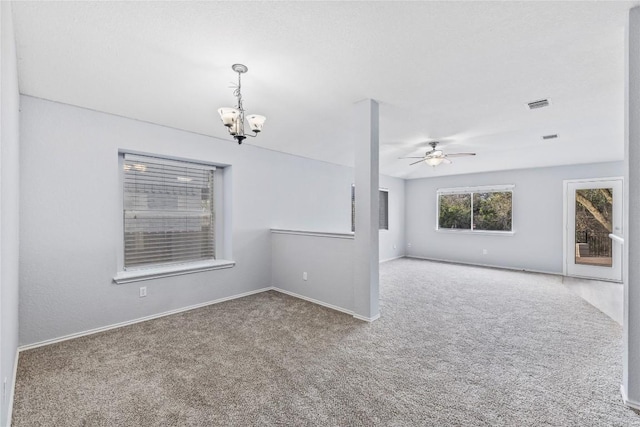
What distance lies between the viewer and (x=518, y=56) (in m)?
2.33

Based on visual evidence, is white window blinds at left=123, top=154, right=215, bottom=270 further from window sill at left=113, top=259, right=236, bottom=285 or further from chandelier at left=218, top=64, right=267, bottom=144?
chandelier at left=218, top=64, right=267, bottom=144

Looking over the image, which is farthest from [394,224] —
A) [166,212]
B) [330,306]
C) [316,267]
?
[166,212]

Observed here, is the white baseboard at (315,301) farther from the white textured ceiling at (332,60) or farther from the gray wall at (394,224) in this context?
the gray wall at (394,224)

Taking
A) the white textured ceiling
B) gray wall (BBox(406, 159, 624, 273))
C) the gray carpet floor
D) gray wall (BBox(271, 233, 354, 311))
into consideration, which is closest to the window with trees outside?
gray wall (BBox(406, 159, 624, 273))

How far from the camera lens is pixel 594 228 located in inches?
218

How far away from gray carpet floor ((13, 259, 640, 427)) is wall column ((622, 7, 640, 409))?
279mm

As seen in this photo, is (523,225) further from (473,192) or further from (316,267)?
(316,267)

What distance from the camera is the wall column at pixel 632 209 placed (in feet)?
6.02

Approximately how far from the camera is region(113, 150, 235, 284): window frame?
338cm

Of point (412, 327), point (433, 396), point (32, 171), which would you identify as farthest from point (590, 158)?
point (32, 171)

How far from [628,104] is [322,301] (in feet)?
11.3

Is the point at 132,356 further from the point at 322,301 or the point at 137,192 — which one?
the point at 322,301

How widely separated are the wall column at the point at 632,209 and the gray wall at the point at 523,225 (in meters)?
4.85

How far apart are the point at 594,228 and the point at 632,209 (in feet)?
16.2
